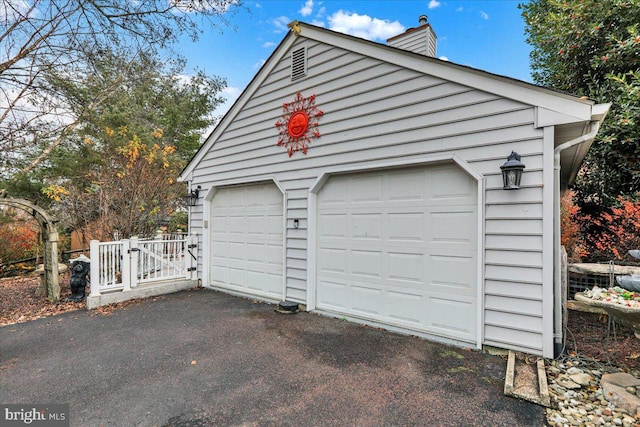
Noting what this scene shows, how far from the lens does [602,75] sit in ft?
18.3

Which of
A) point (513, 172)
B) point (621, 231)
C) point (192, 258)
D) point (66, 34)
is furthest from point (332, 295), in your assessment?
point (66, 34)

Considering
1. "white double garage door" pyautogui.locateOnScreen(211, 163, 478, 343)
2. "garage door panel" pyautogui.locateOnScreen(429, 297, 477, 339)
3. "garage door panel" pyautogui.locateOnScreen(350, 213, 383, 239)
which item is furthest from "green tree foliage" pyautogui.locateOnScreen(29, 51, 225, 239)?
"garage door panel" pyautogui.locateOnScreen(429, 297, 477, 339)

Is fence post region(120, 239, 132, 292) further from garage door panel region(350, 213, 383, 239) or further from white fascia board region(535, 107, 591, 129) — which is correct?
white fascia board region(535, 107, 591, 129)

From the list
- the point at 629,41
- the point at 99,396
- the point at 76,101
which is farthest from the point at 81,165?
the point at 629,41

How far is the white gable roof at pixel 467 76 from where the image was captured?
2893 mm

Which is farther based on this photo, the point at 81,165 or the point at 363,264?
the point at 81,165

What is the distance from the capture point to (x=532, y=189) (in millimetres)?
3055

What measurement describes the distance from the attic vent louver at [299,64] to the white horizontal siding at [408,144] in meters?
0.10

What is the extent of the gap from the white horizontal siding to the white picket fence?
6.60 feet

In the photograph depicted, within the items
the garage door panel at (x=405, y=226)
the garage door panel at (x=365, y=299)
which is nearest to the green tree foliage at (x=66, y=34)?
the garage door panel at (x=405, y=226)

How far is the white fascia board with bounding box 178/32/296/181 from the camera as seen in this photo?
5238 mm

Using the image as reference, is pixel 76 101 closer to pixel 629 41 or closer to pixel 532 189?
pixel 532 189

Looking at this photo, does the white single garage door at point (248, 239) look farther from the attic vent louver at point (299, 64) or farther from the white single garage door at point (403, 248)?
the attic vent louver at point (299, 64)

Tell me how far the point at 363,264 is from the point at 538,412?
7.87 ft
